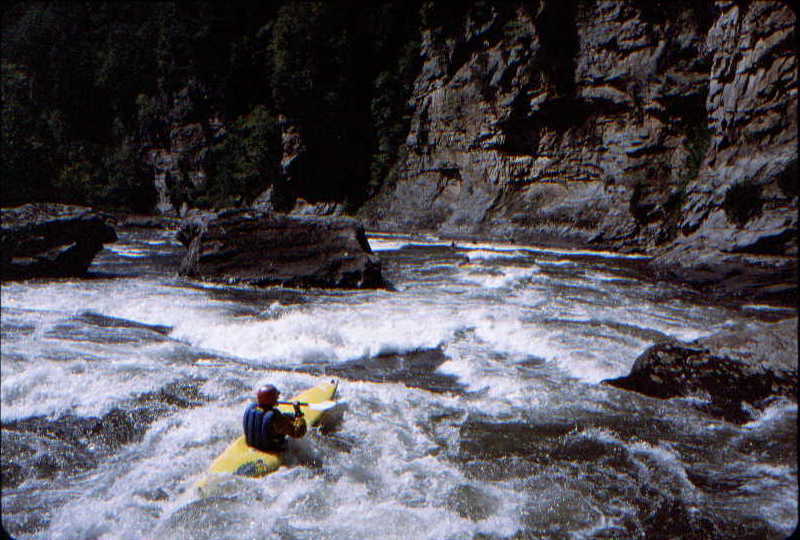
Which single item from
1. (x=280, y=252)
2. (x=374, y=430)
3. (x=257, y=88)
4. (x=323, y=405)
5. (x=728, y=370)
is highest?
(x=257, y=88)

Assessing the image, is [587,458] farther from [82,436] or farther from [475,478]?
[82,436]

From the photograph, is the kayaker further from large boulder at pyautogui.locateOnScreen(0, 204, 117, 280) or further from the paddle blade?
large boulder at pyautogui.locateOnScreen(0, 204, 117, 280)

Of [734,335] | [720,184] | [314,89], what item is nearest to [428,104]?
[314,89]

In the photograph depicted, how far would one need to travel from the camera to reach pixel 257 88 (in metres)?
27.6

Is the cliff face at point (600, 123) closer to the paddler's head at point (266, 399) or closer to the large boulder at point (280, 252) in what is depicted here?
the large boulder at point (280, 252)

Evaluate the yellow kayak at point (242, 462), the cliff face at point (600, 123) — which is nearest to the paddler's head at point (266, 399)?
the yellow kayak at point (242, 462)

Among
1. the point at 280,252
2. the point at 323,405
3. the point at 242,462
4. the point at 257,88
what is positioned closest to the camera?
the point at 242,462

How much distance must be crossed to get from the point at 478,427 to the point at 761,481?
175 cm

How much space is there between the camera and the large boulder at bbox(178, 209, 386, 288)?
31.4 ft

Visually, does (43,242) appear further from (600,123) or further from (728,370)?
(600,123)

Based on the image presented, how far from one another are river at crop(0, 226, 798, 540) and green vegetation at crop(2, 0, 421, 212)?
12.1 metres

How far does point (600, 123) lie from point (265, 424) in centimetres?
1615

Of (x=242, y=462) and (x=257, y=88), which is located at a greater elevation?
(x=257, y=88)

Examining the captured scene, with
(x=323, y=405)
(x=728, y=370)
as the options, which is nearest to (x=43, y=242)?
(x=323, y=405)
